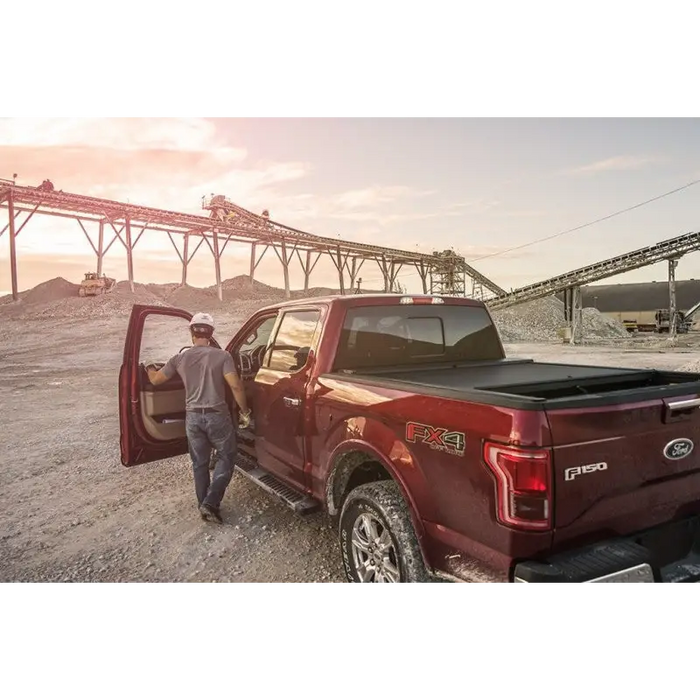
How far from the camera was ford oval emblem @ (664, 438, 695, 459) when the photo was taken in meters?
2.58

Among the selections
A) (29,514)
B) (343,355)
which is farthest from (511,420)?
(29,514)

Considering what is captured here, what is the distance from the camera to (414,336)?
4.50m

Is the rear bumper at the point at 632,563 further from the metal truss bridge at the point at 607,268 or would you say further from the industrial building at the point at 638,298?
the industrial building at the point at 638,298

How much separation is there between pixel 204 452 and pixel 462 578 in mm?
3045

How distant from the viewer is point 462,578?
255 cm

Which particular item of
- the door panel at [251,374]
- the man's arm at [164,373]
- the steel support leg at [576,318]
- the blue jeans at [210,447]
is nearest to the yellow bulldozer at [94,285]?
the door panel at [251,374]

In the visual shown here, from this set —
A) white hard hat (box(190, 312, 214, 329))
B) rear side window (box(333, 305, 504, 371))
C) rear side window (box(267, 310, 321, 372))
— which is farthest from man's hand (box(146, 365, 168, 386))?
rear side window (box(333, 305, 504, 371))

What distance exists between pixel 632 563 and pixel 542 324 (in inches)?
1548

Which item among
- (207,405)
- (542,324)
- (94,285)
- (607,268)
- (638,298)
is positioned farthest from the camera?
(638,298)

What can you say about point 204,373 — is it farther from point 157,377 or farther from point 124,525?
point 124,525

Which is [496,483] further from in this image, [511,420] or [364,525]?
[364,525]

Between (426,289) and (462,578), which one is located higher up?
(426,289)

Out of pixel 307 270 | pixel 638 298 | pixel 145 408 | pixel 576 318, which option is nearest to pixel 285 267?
pixel 307 270

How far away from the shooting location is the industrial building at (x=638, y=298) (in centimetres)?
5303
